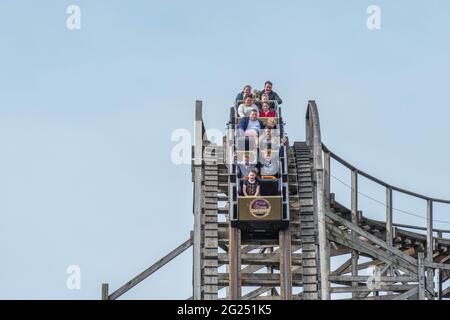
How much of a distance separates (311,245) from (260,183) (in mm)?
1772

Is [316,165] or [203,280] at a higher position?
[316,165]

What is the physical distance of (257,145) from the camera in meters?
31.6

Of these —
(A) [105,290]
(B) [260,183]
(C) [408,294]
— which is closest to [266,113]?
(B) [260,183]

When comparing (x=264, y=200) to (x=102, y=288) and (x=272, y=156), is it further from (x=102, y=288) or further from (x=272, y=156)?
(x=102, y=288)

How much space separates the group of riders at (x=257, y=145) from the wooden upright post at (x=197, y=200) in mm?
954

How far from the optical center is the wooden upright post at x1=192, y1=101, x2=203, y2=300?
31188 mm

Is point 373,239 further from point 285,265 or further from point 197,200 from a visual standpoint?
point 197,200

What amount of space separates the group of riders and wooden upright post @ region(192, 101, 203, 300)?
954mm

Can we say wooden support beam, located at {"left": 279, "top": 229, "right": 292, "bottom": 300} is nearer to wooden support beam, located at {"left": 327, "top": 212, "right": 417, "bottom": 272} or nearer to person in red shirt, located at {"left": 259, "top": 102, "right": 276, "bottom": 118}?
wooden support beam, located at {"left": 327, "top": 212, "right": 417, "bottom": 272}

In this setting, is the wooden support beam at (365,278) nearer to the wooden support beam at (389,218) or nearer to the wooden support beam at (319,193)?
the wooden support beam at (319,193)
